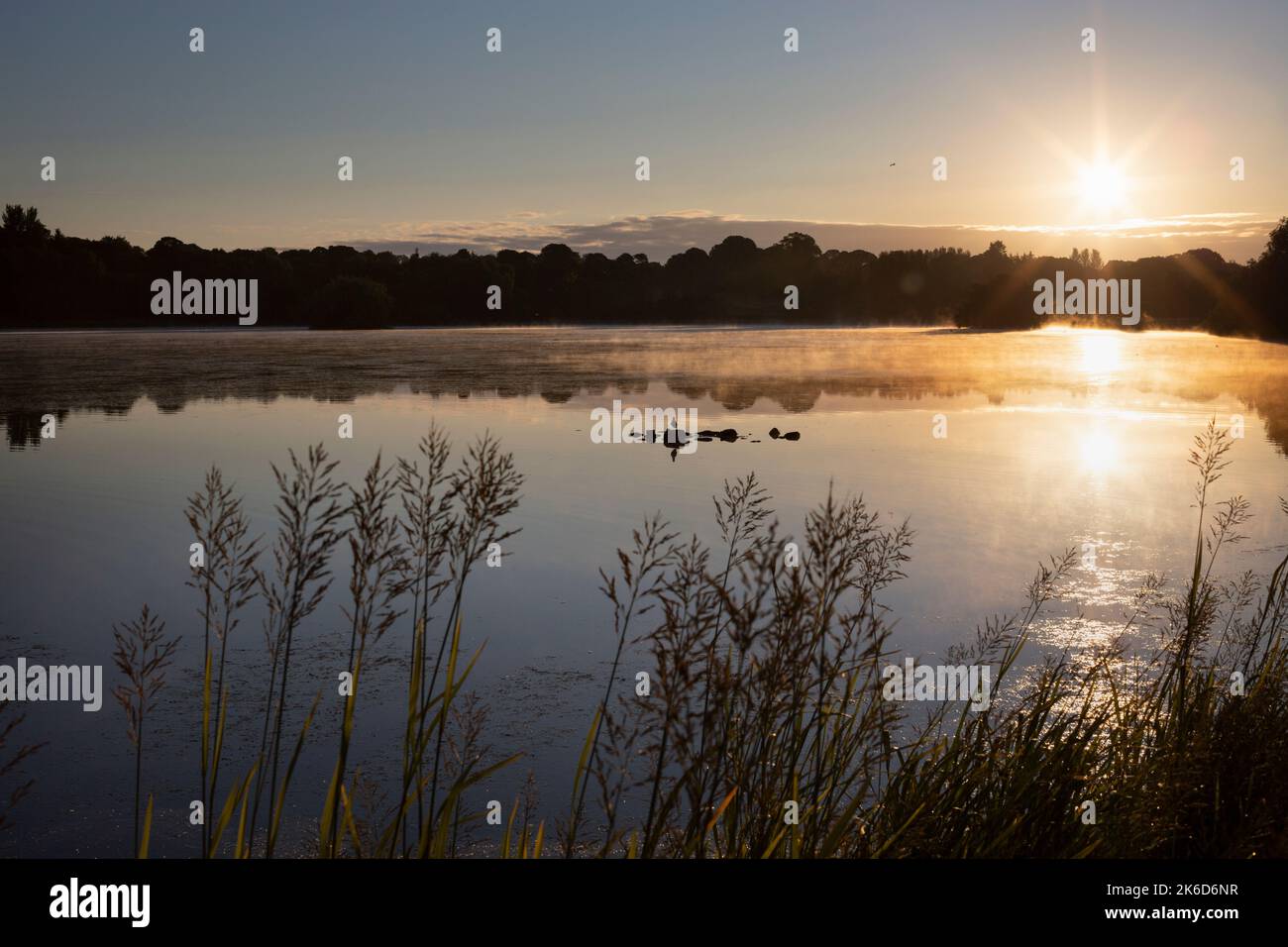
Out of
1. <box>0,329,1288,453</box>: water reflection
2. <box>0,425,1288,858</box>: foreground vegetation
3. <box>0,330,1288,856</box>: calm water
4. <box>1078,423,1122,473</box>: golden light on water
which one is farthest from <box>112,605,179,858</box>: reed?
<box>0,329,1288,453</box>: water reflection

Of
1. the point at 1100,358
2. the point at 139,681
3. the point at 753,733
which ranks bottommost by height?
the point at 753,733

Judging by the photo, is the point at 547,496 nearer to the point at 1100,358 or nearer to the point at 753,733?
the point at 753,733

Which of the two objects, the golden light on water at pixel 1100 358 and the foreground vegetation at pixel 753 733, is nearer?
the foreground vegetation at pixel 753 733

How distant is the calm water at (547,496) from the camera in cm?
701

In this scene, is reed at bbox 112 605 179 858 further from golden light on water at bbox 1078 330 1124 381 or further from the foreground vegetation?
golden light on water at bbox 1078 330 1124 381

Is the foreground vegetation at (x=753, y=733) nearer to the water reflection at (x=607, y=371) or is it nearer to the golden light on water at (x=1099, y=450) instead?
the golden light on water at (x=1099, y=450)

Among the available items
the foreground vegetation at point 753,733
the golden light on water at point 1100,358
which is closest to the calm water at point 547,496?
the foreground vegetation at point 753,733

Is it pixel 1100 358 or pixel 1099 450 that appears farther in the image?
pixel 1100 358

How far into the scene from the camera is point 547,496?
1445 cm

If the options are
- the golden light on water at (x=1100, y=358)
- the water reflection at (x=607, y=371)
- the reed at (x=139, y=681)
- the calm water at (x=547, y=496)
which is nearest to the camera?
the reed at (x=139, y=681)

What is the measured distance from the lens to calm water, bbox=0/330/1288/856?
23.0 ft

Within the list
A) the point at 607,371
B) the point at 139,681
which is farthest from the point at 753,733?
the point at 607,371
